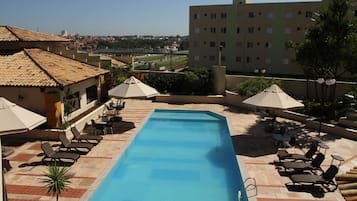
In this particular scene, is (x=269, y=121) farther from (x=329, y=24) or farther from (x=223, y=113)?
(x=329, y=24)

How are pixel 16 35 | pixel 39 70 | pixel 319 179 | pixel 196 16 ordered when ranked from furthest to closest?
pixel 196 16, pixel 16 35, pixel 39 70, pixel 319 179

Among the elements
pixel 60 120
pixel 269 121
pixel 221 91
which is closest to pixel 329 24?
pixel 269 121

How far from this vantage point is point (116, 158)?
15.1m

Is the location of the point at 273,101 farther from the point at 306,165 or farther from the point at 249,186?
the point at 249,186

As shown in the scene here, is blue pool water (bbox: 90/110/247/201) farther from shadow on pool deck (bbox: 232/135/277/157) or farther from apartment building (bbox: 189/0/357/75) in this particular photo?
apartment building (bbox: 189/0/357/75)

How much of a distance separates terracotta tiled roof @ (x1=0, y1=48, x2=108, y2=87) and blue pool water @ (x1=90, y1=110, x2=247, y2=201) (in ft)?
19.2

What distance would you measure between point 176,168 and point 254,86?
12.6m

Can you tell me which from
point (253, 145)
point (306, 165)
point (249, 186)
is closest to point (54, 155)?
point (249, 186)

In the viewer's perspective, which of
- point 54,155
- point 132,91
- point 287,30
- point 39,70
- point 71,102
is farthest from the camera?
point 287,30

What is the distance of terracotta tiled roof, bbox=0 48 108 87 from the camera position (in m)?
18.6

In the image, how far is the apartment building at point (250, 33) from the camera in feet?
174

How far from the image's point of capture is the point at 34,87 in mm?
18531

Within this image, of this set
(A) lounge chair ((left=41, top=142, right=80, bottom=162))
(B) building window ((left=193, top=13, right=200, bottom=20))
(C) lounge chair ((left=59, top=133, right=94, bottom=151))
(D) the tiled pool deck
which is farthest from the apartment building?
(A) lounge chair ((left=41, top=142, right=80, bottom=162))

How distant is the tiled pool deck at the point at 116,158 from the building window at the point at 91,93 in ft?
15.4
